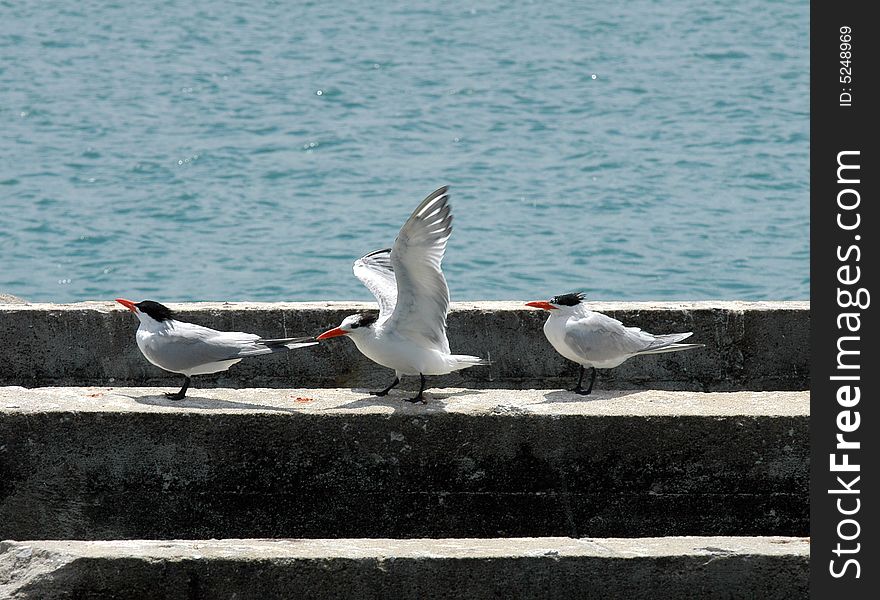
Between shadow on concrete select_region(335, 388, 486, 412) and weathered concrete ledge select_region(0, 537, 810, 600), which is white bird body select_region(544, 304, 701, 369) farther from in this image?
weathered concrete ledge select_region(0, 537, 810, 600)

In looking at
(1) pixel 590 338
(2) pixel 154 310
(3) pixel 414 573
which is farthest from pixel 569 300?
(3) pixel 414 573

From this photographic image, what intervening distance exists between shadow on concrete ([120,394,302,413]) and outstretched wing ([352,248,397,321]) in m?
0.80

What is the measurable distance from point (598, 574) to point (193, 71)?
22.5 m

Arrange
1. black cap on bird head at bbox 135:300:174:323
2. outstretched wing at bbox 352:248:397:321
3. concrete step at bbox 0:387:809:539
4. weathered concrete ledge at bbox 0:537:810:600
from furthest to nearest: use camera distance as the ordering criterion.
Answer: outstretched wing at bbox 352:248:397:321 → black cap on bird head at bbox 135:300:174:323 → concrete step at bbox 0:387:809:539 → weathered concrete ledge at bbox 0:537:810:600

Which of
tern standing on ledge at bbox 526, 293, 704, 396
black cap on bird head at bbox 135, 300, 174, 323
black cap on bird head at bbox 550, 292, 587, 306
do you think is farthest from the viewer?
black cap on bird head at bbox 550, 292, 587, 306

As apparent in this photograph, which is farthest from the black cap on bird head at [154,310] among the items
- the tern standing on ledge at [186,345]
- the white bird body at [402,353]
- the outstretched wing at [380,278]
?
the outstretched wing at [380,278]

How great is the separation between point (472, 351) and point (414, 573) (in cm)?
262

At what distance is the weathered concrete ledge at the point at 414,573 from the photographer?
452cm

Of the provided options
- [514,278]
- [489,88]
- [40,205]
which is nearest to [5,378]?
[514,278]

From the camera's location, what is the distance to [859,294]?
488 centimetres

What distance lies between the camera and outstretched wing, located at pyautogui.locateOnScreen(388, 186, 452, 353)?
5.91 m

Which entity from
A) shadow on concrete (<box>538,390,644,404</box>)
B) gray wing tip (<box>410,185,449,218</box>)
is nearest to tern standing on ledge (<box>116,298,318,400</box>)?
gray wing tip (<box>410,185,449,218</box>)

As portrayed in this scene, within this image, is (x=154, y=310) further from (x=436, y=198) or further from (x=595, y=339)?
(x=595, y=339)

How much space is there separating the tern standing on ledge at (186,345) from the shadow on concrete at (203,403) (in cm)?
6
